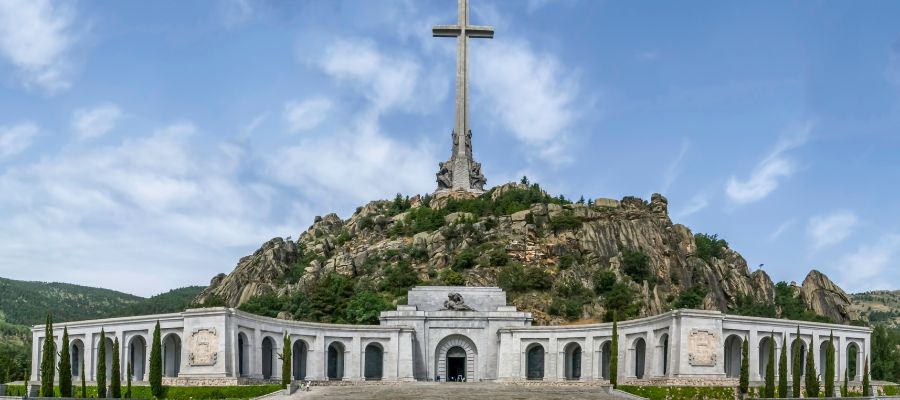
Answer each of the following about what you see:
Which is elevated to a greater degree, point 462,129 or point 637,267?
point 462,129

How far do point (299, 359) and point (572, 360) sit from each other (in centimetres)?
1691

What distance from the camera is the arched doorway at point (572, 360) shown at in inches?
2510

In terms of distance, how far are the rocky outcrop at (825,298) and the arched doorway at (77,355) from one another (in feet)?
198

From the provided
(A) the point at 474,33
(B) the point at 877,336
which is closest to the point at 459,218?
(A) the point at 474,33

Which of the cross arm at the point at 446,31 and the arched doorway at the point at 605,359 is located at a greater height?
the cross arm at the point at 446,31

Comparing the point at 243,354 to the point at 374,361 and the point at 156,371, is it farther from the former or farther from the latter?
→ the point at 374,361

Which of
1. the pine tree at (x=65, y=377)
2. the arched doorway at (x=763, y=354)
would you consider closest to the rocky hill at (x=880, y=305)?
the arched doorway at (x=763, y=354)

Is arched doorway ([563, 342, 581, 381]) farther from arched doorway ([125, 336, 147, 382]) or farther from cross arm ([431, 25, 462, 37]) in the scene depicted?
cross arm ([431, 25, 462, 37])

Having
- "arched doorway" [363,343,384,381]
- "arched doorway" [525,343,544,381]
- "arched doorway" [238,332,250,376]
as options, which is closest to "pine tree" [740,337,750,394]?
"arched doorway" [525,343,544,381]

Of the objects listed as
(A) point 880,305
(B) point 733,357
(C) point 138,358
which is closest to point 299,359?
(C) point 138,358

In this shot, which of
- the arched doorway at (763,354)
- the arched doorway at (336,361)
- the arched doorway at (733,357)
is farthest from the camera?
the arched doorway at (336,361)

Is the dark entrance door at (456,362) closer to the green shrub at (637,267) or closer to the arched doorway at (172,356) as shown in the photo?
the arched doorway at (172,356)

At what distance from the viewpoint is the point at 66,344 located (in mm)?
45062

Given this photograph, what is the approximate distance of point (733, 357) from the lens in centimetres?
5856
